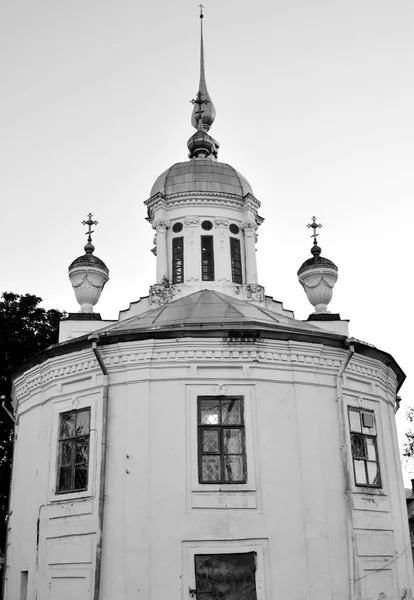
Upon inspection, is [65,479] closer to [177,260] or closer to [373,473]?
[373,473]

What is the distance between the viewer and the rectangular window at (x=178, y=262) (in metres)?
22.4

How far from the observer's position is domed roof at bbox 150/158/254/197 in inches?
930

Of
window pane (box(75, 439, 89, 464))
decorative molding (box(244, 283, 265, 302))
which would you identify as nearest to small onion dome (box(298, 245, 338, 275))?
decorative molding (box(244, 283, 265, 302))

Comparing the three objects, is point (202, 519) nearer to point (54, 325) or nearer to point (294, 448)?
point (294, 448)

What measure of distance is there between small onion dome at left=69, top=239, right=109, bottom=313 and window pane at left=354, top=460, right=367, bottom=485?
967 centimetres

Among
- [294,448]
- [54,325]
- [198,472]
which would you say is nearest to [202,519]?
[198,472]

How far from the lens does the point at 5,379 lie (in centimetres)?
2664

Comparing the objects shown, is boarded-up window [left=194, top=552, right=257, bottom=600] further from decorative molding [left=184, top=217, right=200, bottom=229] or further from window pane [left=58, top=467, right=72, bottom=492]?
decorative molding [left=184, top=217, right=200, bottom=229]

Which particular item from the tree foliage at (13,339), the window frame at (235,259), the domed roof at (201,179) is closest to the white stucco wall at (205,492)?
the window frame at (235,259)

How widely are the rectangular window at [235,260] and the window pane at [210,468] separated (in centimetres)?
886

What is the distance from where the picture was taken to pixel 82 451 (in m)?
15.2

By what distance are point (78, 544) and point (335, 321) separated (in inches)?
394

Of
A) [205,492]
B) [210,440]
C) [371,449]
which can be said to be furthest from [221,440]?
[371,449]

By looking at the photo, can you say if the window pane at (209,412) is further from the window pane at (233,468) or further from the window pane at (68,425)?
the window pane at (68,425)
